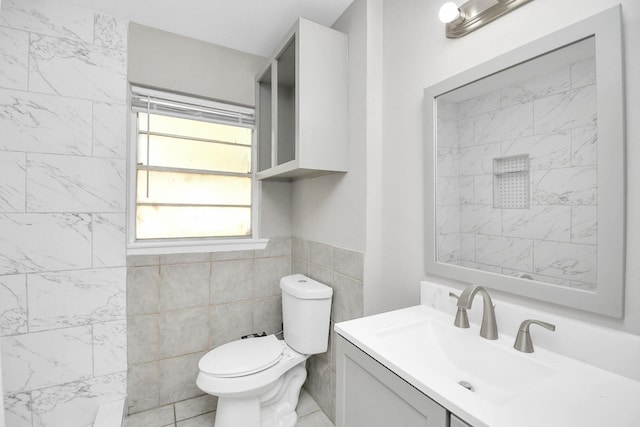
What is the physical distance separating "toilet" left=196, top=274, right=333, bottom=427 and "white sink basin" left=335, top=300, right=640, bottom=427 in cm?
66

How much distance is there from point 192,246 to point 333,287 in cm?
99

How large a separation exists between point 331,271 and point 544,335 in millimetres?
1065

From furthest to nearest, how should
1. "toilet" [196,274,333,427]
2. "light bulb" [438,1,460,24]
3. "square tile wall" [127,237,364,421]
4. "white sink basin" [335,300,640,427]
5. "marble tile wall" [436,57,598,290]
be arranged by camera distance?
"square tile wall" [127,237,364,421], "toilet" [196,274,333,427], "light bulb" [438,1,460,24], "marble tile wall" [436,57,598,290], "white sink basin" [335,300,640,427]

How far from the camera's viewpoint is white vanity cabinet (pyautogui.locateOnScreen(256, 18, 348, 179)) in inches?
59.5

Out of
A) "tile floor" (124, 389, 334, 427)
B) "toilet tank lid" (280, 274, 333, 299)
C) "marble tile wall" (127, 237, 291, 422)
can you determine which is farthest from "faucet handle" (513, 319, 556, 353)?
"marble tile wall" (127, 237, 291, 422)

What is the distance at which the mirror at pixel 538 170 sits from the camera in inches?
29.8

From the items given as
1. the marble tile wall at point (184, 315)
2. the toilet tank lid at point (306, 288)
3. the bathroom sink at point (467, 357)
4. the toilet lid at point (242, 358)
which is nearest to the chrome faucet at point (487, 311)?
the bathroom sink at point (467, 357)

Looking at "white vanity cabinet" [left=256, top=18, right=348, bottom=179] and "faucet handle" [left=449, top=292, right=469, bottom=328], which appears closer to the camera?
"faucet handle" [left=449, top=292, right=469, bottom=328]

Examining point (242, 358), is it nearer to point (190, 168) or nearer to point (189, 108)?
point (190, 168)

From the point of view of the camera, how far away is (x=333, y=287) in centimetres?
172

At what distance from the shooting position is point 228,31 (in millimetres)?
1831

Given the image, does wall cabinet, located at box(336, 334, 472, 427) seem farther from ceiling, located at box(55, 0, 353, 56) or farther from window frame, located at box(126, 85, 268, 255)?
ceiling, located at box(55, 0, 353, 56)

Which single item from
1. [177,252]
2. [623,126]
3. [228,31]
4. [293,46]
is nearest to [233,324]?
[177,252]

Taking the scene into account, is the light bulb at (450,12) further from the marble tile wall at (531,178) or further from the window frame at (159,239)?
the window frame at (159,239)
